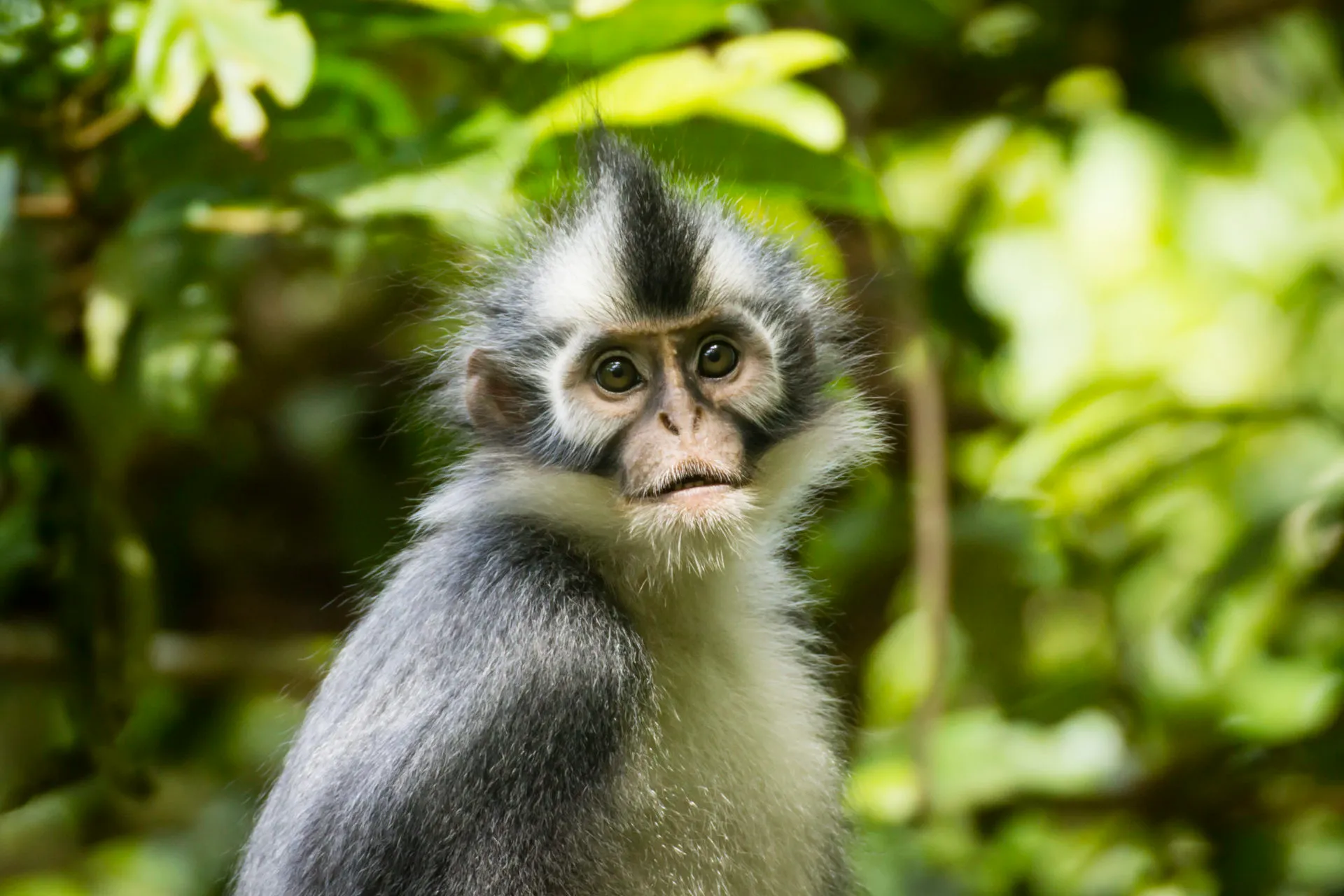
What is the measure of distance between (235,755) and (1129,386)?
11.0 ft

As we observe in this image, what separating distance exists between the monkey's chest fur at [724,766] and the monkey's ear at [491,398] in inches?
21.1

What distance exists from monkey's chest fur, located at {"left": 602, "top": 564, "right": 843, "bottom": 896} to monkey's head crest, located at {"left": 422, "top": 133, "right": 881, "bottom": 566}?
235mm

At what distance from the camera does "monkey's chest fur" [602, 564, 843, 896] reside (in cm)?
289

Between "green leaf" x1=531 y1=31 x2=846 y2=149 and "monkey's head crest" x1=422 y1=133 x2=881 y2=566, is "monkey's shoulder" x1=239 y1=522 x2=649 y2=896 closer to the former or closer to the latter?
"monkey's head crest" x1=422 y1=133 x2=881 y2=566

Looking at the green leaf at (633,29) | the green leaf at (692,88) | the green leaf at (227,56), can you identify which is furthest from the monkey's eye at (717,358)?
the green leaf at (227,56)

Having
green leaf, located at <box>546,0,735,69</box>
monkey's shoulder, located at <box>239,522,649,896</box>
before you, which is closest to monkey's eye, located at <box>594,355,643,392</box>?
monkey's shoulder, located at <box>239,522,649,896</box>

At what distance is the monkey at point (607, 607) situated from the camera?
8.81ft

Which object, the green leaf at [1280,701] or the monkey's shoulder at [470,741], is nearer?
the monkey's shoulder at [470,741]

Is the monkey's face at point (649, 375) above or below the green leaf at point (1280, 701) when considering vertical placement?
above

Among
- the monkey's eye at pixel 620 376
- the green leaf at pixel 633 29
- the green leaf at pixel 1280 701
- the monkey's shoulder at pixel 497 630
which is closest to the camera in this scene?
the monkey's shoulder at pixel 497 630

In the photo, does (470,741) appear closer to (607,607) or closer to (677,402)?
(607,607)

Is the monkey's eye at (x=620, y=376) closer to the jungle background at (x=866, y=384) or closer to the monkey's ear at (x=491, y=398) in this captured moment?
the monkey's ear at (x=491, y=398)

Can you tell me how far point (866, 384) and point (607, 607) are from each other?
48.4 inches

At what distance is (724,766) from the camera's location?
3.10 meters
